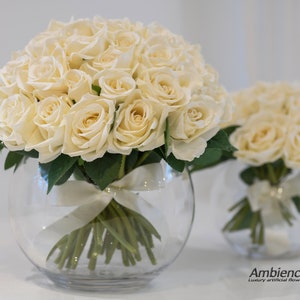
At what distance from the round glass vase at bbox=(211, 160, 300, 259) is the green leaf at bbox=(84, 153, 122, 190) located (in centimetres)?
43

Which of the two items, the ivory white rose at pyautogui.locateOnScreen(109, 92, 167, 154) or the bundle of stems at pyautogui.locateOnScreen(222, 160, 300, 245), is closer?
the ivory white rose at pyautogui.locateOnScreen(109, 92, 167, 154)

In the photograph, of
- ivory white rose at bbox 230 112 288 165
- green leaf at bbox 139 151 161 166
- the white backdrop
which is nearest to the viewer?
green leaf at bbox 139 151 161 166

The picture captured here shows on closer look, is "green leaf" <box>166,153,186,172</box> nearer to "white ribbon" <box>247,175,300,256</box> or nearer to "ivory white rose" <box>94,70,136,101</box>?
"ivory white rose" <box>94,70,136,101</box>

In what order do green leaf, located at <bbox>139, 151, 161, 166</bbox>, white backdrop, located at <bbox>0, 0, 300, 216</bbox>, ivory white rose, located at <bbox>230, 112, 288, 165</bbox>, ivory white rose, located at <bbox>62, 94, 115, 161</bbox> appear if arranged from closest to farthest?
ivory white rose, located at <bbox>62, 94, 115, 161</bbox>, green leaf, located at <bbox>139, 151, 161, 166</bbox>, ivory white rose, located at <bbox>230, 112, 288, 165</bbox>, white backdrop, located at <bbox>0, 0, 300, 216</bbox>

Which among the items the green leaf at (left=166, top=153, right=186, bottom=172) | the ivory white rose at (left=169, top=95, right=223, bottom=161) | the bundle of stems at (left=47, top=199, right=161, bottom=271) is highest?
the ivory white rose at (left=169, top=95, right=223, bottom=161)

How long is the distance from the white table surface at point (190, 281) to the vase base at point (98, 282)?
0.04ft

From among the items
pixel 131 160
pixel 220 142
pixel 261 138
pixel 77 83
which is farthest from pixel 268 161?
pixel 77 83

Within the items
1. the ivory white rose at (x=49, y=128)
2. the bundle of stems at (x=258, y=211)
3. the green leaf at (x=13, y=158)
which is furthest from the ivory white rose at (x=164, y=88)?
the bundle of stems at (x=258, y=211)

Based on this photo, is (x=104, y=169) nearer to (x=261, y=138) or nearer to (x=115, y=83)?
(x=115, y=83)

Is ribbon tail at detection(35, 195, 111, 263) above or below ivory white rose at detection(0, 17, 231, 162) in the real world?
below

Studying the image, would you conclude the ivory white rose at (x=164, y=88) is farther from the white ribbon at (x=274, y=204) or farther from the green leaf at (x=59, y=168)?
the white ribbon at (x=274, y=204)

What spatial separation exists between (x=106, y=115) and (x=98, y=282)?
269 mm

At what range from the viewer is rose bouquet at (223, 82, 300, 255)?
4.05 feet

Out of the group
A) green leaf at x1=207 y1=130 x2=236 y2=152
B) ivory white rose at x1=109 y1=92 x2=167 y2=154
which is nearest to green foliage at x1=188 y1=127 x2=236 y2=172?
green leaf at x1=207 y1=130 x2=236 y2=152
